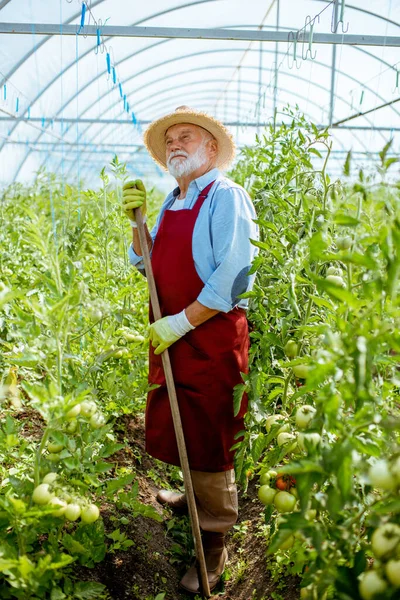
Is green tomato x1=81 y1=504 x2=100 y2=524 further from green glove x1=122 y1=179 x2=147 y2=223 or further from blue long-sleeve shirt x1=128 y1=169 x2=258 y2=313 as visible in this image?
green glove x1=122 y1=179 x2=147 y2=223

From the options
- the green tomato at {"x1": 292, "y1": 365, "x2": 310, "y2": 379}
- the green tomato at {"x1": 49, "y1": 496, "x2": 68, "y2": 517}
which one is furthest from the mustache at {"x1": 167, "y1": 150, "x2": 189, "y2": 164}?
the green tomato at {"x1": 49, "y1": 496, "x2": 68, "y2": 517}

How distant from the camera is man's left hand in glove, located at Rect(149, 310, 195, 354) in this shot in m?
2.20

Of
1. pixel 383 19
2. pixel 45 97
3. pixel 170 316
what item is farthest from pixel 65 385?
pixel 45 97

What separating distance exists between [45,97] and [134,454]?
22.0ft

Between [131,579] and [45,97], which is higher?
[45,97]

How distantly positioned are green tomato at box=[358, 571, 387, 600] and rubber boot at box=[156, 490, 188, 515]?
185 cm

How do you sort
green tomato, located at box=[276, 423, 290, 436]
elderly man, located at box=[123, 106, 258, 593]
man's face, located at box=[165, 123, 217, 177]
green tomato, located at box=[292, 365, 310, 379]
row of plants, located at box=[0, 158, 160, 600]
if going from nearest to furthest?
row of plants, located at box=[0, 158, 160, 600], green tomato, located at box=[292, 365, 310, 379], green tomato, located at box=[276, 423, 290, 436], elderly man, located at box=[123, 106, 258, 593], man's face, located at box=[165, 123, 217, 177]

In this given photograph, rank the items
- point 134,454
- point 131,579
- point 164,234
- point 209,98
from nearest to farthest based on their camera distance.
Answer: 1. point 131,579
2. point 164,234
3. point 134,454
4. point 209,98

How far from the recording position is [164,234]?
2.39m

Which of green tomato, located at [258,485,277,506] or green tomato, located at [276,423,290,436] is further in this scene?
green tomato, located at [276,423,290,436]

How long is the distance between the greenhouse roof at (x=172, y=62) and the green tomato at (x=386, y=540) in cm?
289

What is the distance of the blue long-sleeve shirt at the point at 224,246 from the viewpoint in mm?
2148

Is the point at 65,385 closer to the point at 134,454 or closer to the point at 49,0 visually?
the point at 134,454

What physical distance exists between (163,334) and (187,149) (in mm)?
849
